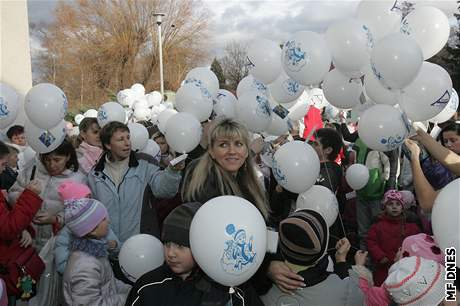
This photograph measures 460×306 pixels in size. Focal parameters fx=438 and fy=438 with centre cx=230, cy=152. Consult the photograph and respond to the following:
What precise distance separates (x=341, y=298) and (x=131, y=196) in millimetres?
1862

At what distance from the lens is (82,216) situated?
7.89ft

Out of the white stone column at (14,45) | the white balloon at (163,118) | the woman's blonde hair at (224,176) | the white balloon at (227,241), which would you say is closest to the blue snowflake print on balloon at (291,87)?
the woman's blonde hair at (224,176)

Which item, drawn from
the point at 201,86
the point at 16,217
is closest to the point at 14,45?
the point at 201,86

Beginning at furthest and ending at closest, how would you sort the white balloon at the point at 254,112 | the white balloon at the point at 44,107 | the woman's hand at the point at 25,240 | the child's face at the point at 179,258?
the white balloon at the point at 254,112, the white balloon at the point at 44,107, the woman's hand at the point at 25,240, the child's face at the point at 179,258

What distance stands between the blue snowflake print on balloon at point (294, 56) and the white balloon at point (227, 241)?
1.82 metres

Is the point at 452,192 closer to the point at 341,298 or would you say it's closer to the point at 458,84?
the point at 341,298

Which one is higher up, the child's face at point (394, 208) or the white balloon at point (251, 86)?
the white balloon at point (251, 86)

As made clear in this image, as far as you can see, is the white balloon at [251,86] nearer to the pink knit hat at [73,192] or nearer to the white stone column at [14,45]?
the pink knit hat at [73,192]

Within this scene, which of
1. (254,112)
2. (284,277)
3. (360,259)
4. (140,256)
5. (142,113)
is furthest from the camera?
(142,113)

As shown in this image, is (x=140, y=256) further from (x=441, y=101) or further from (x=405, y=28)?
(x=405, y=28)

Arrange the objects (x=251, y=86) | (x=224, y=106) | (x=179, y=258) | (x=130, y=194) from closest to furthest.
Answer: (x=179, y=258) < (x=130, y=194) < (x=224, y=106) < (x=251, y=86)

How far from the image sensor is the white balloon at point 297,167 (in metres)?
3.07

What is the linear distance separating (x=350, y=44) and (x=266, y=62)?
3.44ft

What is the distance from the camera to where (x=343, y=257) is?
2.11m
